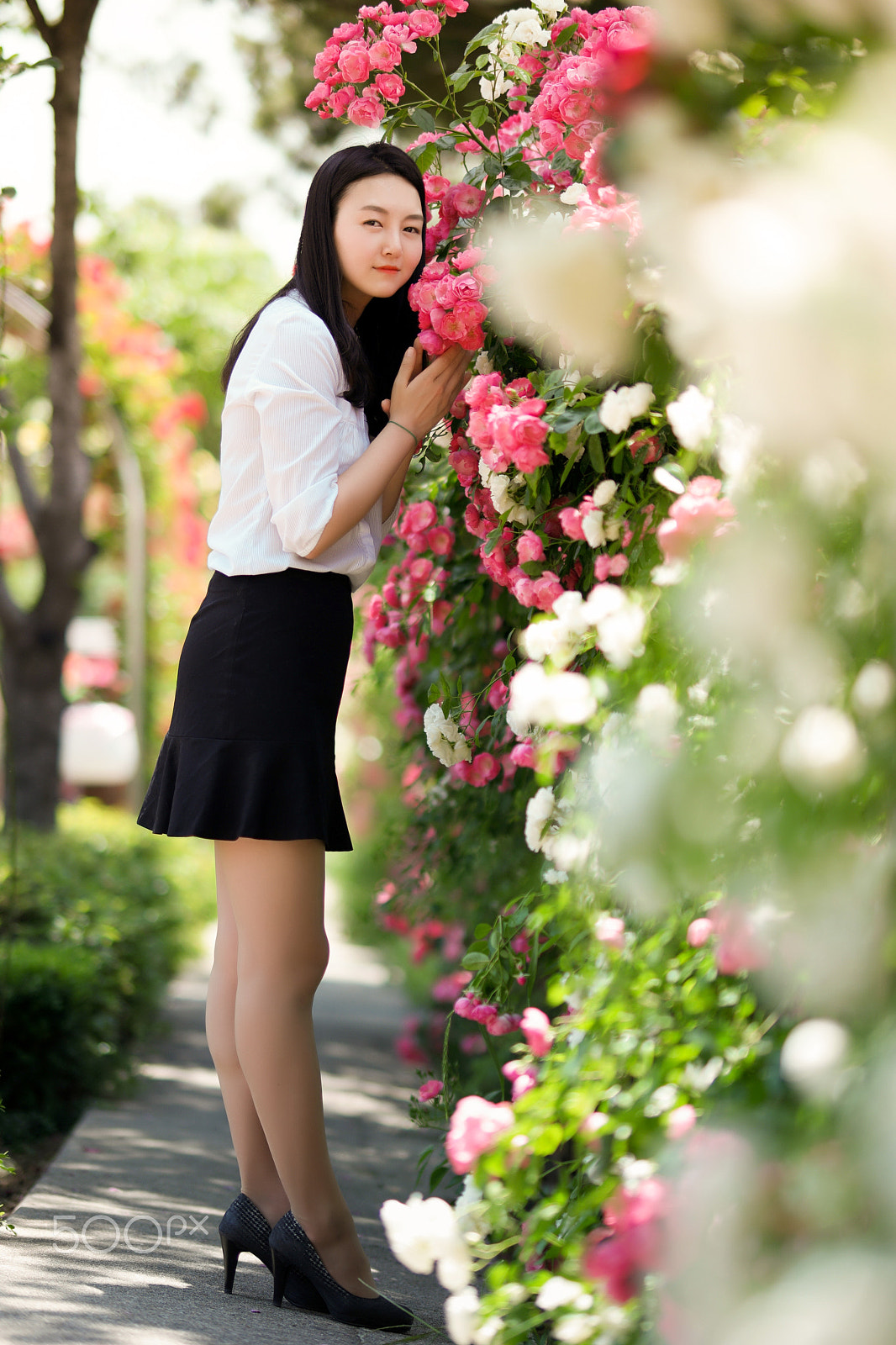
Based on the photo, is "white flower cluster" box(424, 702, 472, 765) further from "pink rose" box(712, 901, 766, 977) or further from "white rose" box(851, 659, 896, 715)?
"white rose" box(851, 659, 896, 715)

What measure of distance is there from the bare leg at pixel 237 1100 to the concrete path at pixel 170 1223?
0.15 m

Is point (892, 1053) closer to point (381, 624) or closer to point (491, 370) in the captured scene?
point (491, 370)

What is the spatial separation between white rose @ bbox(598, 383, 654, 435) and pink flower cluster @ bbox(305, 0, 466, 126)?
35.1 inches

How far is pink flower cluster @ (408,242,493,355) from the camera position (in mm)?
1850

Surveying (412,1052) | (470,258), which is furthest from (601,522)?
(412,1052)

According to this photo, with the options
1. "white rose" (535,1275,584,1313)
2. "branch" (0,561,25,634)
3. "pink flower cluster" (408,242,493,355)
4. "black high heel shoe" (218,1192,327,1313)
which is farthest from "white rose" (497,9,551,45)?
"branch" (0,561,25,634)

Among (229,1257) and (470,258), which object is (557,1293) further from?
(470,258)

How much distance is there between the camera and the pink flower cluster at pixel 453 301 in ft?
6.07

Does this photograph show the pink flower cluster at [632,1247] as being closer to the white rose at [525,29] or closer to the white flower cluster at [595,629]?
the white flower cluster at [595,629]

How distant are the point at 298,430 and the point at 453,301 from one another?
278 millimetres

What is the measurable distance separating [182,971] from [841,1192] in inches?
250

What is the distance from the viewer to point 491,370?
1.96 metres

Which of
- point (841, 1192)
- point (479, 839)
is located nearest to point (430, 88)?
point (479, 839)

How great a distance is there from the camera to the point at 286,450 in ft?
6.16
